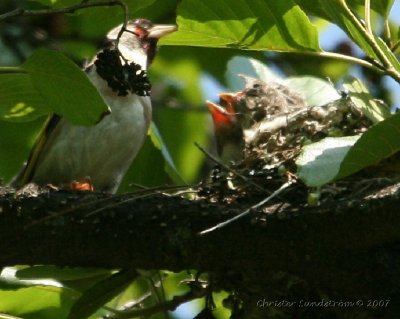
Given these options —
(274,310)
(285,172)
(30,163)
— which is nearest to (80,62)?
(30,163)

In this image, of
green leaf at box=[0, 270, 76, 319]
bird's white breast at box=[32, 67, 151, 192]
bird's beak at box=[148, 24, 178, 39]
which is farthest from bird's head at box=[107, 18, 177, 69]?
green leaf at box=[0, 270, 76, 319]

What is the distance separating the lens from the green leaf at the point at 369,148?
263 cm

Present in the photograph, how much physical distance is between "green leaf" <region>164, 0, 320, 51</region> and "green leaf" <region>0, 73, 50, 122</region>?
0.55 metres

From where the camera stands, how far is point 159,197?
3.24 meters

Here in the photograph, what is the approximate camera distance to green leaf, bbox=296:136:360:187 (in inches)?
105

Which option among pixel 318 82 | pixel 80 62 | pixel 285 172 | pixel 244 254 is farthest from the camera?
pixel 80 62

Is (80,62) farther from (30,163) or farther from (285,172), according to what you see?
(285,172)

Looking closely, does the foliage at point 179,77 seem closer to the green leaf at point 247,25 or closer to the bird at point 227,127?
the green leaf at point 247,25

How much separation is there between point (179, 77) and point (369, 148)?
3109mm

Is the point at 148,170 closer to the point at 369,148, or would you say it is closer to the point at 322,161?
the point at 322,161

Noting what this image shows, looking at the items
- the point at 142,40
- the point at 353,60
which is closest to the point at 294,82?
the point at 142,40

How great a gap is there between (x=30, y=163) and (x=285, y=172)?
4.45 ft

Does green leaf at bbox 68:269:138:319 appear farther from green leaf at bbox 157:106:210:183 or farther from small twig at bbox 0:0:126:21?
green leaf at bbox 157:106:210:183

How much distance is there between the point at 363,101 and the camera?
10.7 ft
